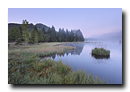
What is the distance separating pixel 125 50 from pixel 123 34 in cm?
87

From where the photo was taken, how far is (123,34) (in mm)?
2762

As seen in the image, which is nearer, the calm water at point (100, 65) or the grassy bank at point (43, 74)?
the grassy bank at point (43, 74)

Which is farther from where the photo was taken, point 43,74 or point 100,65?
point 100,65

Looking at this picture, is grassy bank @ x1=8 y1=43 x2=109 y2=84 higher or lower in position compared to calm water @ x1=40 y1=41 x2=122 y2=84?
higher

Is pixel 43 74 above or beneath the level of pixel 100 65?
above

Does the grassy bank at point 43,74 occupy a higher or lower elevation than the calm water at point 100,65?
higher

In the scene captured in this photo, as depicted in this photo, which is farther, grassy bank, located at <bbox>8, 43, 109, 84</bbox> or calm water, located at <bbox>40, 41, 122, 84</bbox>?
calm water, located at <bbox>40, 41, 122, 84</bbox>
